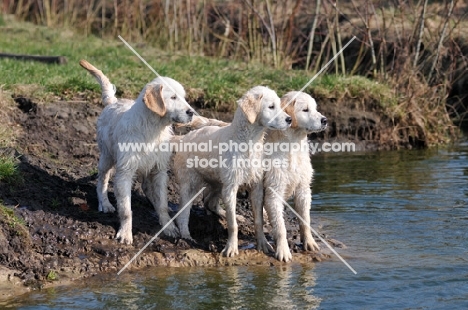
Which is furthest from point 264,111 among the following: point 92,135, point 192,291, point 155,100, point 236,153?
point 92,135

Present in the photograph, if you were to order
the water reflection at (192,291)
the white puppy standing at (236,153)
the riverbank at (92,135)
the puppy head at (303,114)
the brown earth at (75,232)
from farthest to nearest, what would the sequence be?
the puppy head at (303,114), the white puppy standing at (236,153), the riverbank at (92,135), the brown earth at (75,232), the water reflection at (192,291)

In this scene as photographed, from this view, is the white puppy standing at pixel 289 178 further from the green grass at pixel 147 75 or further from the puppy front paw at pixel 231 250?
the green grass at pixel 147 75

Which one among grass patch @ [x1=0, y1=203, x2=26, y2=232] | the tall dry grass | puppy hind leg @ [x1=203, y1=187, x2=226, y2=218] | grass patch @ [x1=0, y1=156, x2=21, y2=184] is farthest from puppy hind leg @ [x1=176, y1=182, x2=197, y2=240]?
the tall dry grass

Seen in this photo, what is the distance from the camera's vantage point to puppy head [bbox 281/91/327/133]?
8.26 metres

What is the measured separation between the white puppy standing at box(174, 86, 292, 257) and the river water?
2.20 feet

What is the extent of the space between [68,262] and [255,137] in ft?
6.88

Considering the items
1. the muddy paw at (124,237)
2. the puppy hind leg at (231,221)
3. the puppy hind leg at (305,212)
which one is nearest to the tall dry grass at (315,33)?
the puppy hind leg at (305,212)

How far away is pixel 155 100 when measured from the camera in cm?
816

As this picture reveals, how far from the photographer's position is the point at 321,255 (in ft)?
27.3

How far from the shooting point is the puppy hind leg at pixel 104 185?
29.0ft

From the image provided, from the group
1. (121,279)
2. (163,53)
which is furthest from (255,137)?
(163,53)

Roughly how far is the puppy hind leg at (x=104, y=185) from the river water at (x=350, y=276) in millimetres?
1237

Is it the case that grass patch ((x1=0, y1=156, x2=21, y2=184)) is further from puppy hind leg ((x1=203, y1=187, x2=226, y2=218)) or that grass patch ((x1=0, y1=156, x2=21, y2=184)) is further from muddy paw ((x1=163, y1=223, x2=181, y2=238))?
puppy hind leg ((x1=203, y1=187, x2=226, y2=218))

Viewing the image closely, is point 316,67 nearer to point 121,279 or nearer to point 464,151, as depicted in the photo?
point 464,151
